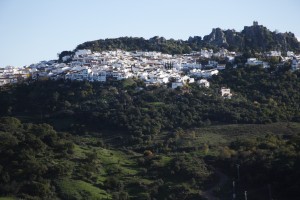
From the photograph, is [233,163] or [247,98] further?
[247,98]

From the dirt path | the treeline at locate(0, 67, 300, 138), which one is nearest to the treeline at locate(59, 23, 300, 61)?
the treeline at locate(0, 67, 300, 138)

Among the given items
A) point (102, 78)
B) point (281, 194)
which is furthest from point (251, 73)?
point (281, 194)

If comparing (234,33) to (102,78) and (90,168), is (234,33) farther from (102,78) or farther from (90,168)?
(90,168)

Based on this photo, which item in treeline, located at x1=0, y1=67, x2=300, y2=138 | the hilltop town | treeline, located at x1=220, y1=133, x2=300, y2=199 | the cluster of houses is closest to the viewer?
treeline, located at x1=220, y1=133, x2=300, y2=199

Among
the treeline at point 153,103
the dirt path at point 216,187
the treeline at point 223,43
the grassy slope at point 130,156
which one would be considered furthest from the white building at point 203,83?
the treeline at point 223,43

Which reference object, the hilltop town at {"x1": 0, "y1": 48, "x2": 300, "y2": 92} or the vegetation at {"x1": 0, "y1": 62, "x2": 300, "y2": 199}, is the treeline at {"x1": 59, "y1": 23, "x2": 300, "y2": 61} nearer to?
the hilltop town at {"x1": 0, "y1": 48, "x2": 300, "y2": 92}

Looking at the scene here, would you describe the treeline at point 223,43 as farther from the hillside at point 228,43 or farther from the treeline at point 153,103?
the treeline at point 153,103

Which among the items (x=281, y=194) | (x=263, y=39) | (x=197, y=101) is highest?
(x=263, y=39)
